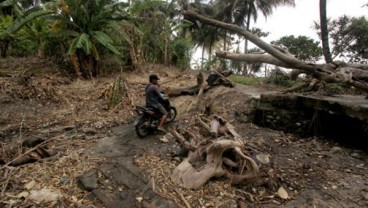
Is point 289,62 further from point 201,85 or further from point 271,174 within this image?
point 201,85

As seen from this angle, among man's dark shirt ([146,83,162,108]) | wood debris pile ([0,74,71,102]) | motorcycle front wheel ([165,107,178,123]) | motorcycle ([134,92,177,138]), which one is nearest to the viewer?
motorcycle ([134,92,177,138])

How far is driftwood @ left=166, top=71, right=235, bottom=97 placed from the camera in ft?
24.9

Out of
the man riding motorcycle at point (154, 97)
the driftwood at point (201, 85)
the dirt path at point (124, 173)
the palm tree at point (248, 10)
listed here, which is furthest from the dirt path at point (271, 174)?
the palm tree at point (248, 10)

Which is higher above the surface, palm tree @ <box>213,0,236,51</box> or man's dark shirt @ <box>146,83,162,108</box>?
palm tree @ <box>213,0,236,51</box>

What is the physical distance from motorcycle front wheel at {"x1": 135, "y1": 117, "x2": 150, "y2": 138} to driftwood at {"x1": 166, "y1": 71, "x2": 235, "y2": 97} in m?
2.43

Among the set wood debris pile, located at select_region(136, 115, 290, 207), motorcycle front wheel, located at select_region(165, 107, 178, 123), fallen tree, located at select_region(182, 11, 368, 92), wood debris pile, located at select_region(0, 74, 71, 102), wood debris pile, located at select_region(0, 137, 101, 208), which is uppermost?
fallen tree, located at select_region(182, 11, 368, 92)

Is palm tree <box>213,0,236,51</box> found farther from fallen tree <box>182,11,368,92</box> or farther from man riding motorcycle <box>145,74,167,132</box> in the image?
fallen tree <box>182,11,368,92</box>

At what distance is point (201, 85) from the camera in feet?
24.9

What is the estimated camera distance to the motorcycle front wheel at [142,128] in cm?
526

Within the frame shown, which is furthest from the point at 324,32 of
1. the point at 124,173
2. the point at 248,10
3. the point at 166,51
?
the point at 248,10

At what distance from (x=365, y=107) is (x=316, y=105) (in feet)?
3.22

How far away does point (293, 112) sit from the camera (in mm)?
5812

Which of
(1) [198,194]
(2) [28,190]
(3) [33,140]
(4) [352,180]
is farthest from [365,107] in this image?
(3) [33,140]

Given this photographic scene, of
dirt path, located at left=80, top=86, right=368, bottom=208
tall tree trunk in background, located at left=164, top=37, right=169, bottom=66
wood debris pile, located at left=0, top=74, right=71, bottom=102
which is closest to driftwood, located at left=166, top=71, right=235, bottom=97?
dirt path, located at left=80, top=86, right=368, bottom=208
